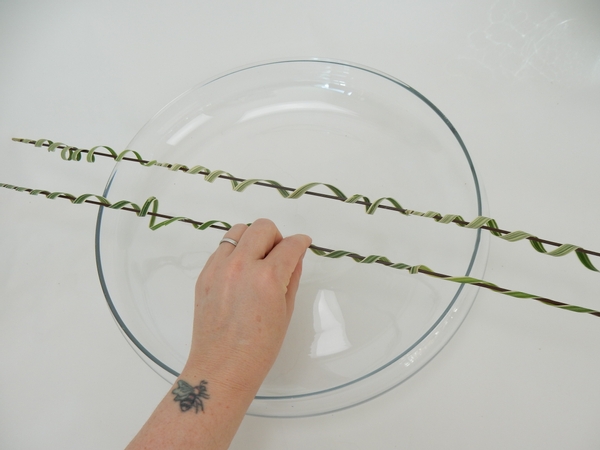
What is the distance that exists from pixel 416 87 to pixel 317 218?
0.77ft

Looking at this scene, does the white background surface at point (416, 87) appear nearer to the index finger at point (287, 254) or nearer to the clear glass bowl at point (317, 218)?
the clear glass bowl at point (317, 218)

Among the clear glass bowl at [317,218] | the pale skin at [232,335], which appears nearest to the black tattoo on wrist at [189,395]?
the pale skin at [232,335]

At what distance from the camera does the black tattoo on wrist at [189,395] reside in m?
0.39

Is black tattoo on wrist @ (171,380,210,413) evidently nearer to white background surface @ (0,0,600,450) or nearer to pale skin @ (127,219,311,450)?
pale skin @ (127,219,311,450)

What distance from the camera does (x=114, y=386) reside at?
0.54 m

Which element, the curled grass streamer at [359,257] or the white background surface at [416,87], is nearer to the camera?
the curled grass streamer at [359,257]

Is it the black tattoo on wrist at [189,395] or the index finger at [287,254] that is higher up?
the index finger at [287,254]

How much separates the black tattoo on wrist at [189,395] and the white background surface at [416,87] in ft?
0.43

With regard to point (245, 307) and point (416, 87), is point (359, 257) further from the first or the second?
point (416, 87)

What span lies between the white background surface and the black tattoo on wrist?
0.43ft

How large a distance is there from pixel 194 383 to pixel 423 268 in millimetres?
235

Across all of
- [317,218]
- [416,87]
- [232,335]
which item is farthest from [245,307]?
[416,87]

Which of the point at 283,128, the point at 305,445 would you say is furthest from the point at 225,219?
the point at 305,445

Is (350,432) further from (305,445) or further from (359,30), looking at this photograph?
(359,30)
